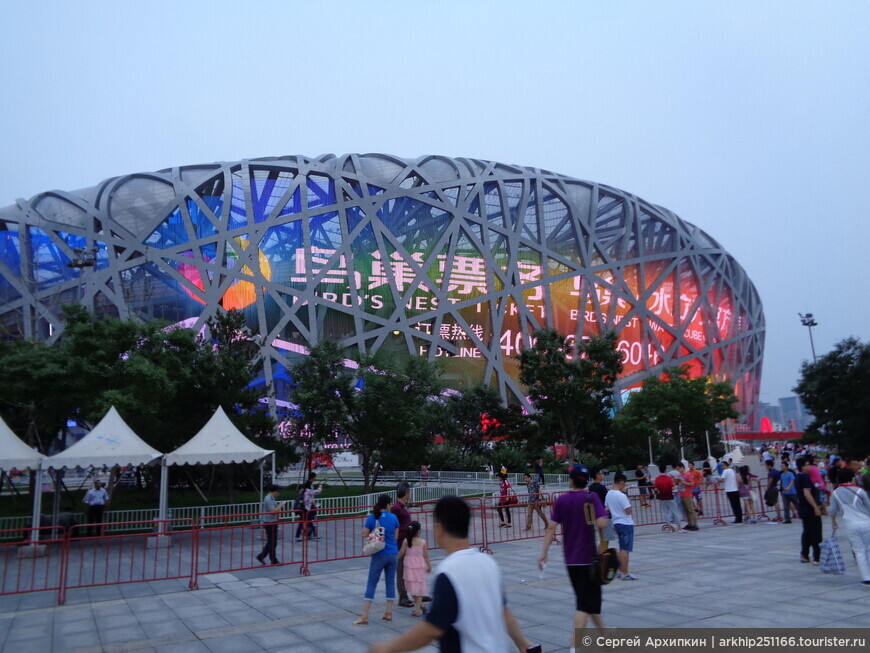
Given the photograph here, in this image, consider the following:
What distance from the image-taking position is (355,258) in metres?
43.1

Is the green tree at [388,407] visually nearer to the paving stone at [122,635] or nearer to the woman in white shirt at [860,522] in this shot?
the paving stone at [122,635]

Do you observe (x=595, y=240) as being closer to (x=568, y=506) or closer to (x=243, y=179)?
(x=243, y=179)

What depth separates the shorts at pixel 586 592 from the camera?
17.6 ft

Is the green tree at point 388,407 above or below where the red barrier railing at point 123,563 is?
above

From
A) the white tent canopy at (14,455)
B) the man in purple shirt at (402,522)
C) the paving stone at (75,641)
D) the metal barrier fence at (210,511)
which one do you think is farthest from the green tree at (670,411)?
the paving stone at (75,641)

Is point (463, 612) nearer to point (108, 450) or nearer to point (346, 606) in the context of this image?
point (346, 606)

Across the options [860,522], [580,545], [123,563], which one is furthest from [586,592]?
[123,563]

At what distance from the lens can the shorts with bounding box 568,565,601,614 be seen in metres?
5.36

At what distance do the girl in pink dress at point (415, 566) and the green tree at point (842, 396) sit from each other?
92.0 feet

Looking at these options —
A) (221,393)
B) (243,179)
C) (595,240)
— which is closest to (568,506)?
(221,393)

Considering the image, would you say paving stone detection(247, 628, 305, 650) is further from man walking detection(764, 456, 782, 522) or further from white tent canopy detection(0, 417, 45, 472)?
man walking detection(764, 456, 782, 522)

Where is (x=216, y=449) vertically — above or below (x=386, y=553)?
above

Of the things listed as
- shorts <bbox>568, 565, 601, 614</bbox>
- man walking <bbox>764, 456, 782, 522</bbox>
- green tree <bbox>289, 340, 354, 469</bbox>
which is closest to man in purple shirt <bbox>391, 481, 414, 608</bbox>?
shorts <bbox>568, 565, 601, 614</bbox>

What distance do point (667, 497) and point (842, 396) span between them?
2103 cm
